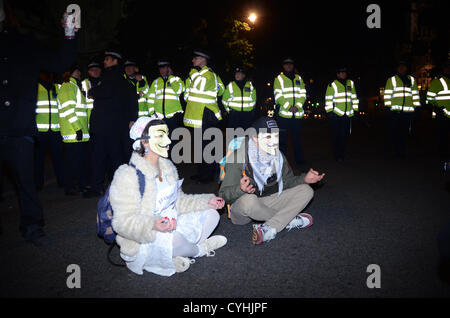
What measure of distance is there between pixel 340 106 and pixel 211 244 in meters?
6.34

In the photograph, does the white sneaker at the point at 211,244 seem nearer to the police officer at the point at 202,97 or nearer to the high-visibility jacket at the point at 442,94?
the police officer at the point at 202,97

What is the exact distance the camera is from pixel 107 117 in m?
6.08

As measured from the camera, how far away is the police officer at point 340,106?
9086mm

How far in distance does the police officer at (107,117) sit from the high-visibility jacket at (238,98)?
3.28 metres

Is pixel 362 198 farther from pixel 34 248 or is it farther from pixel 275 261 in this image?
pixel 34 248

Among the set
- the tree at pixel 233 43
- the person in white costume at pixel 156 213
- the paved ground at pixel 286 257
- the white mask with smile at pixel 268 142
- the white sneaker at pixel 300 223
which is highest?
the tree at pixel 233 43

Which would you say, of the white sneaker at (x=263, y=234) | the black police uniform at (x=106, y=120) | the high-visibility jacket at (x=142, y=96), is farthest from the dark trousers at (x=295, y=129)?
the white sneaker at (x=263, y=234)

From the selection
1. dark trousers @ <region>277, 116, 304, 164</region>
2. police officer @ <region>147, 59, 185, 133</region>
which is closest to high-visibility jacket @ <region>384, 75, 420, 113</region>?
dark trousers @ <region>277, 116, 304, 164</region>

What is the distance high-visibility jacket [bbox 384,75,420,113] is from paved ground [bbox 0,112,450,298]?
143 inches

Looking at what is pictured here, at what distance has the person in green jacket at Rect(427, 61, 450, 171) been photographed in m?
8.59

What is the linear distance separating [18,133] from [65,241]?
1.32 metres

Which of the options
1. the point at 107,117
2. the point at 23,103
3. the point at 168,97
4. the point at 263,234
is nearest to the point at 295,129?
the point at 168,97

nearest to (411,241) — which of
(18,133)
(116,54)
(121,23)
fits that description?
(18,133)

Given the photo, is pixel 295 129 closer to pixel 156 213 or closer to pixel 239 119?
pixel 239 119
